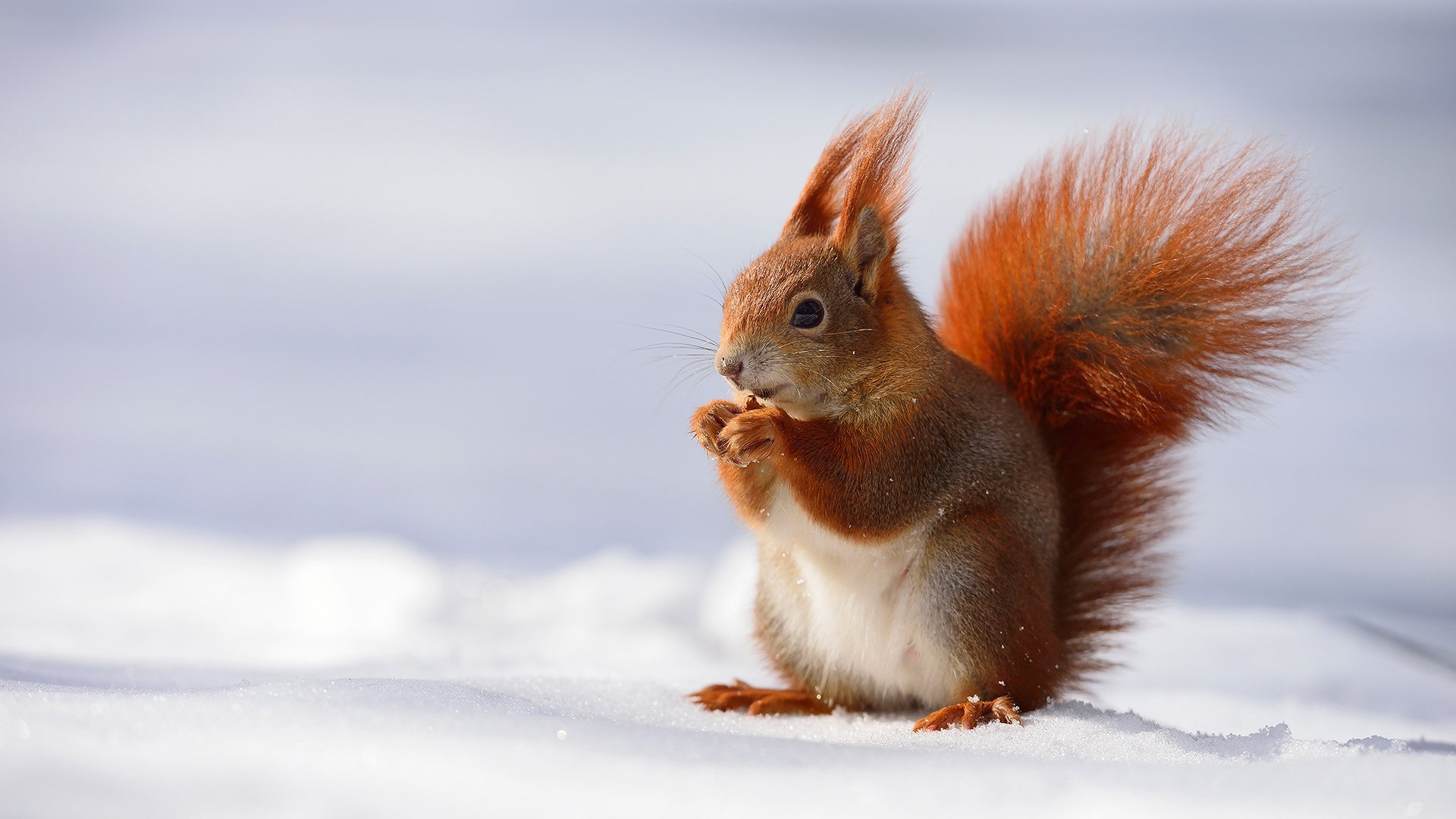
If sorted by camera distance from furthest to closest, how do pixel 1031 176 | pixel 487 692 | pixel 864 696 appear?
1. pixel 1031 176
2. pixel 864 696
3. pixel 487 692

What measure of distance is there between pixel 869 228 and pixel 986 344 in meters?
0.31

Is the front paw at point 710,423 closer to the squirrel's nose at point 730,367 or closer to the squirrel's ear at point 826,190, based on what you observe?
the squirrel's nose at point 730,367

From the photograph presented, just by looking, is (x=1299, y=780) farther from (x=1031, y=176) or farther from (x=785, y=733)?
(x=1031, y=176)

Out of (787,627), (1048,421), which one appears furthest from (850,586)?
(1048,421)

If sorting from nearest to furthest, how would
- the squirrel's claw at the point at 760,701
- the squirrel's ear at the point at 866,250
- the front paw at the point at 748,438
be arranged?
the front paw at the point at 748,438, the squirrel's ear at the point at 866,250, the squirrel's claw at the point at 760,701

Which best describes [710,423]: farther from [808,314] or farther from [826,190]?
[826,190]

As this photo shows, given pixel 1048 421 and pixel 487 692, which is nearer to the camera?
pixel 487 692

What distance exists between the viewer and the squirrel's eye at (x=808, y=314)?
1.30 meters

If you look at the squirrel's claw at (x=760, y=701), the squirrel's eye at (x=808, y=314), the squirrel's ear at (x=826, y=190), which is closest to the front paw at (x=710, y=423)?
the squirrel's eye at (x=808, y=314)

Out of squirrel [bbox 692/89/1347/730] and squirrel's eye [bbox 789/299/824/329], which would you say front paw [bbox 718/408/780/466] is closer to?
squirrel [bbox 692/89/1347/730]

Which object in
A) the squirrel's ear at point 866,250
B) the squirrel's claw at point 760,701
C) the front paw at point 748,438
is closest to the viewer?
the front paw at point 748,438

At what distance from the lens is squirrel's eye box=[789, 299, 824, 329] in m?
1.30

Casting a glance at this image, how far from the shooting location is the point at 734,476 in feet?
4.42

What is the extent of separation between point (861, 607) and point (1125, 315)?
0.46 m
